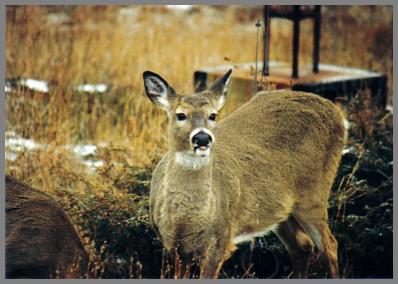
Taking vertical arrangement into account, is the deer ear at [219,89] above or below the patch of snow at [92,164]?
above

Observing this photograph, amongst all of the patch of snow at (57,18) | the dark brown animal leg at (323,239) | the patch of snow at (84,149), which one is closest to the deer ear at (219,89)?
the dark brown animal leg at (323,239)

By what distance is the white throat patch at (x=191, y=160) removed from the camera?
22.5 feet

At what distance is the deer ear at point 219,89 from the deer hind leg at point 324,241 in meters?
1.48

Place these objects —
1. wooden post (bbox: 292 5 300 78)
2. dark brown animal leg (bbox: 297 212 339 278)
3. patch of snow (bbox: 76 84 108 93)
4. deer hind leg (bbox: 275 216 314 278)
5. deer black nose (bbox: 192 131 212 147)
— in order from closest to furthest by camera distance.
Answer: deer black nose (bbox: 192 131 212 147), dark brown animal leg (bbox: 297 212 339 278), deer hind leg (bbox: 275 216 314 278), wooden post (bbox: 292 5 300 78), patch of snow (bbox: 76 84 108 93)

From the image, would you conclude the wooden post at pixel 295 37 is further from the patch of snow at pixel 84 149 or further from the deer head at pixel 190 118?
the deer head at pixel 190 118

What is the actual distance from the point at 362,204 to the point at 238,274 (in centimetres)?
180

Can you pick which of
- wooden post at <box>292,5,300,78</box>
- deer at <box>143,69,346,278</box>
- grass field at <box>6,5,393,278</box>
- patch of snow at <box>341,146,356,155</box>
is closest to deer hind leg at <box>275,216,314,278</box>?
deer at <box>143,69,346,278</box>

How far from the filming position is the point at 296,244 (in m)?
8.27

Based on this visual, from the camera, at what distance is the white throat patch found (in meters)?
6.86

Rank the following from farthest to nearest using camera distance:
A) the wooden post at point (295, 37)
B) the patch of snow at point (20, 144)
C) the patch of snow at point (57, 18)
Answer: the patch of snow at point (57, 18) → the wooden post at point (295, 37) → the patch of snow at point (20, 144)

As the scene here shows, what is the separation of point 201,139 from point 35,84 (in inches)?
215

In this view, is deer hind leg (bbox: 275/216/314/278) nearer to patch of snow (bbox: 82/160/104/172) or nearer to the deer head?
the deer head

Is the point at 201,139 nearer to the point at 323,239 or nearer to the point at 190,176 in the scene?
the point at 190,176

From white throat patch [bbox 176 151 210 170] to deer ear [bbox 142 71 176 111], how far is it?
431 mm
